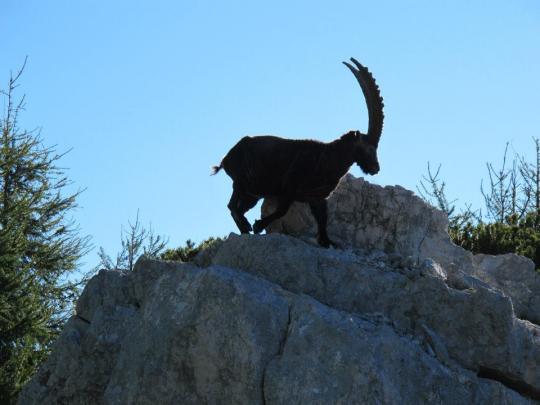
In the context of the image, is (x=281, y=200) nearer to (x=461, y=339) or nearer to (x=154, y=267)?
(x=154, y=267)

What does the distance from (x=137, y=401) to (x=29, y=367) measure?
578cm

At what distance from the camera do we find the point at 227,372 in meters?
7.83

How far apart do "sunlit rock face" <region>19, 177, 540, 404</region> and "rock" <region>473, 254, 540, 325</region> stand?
2.9 inches

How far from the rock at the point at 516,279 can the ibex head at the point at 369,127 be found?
2416 millimetres

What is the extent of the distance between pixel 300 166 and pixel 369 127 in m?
1.02

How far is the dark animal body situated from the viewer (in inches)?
423

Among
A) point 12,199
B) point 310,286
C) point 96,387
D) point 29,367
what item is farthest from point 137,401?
point 12,199

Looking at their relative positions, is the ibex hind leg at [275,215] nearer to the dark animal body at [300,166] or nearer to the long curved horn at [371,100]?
the dark animal body at [300,166]

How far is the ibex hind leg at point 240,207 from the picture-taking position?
1130cm

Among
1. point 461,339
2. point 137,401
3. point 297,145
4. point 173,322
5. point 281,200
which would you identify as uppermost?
point 297,145

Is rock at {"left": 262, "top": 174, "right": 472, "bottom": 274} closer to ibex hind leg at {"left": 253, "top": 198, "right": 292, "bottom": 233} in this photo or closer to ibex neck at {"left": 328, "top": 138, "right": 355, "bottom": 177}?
ibex hind leg at {"left": 253, "top": 198, "right": 292, "bottom": 233}

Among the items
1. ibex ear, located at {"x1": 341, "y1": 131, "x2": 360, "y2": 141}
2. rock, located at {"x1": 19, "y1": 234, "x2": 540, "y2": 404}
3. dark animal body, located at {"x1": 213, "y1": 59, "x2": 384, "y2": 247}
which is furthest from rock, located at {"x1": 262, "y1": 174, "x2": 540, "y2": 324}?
rock, located at {"x1": 19, "y1": 234, "x2": 540, "y2": 404}

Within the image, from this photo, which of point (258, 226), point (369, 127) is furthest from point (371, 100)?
point (258, 226)

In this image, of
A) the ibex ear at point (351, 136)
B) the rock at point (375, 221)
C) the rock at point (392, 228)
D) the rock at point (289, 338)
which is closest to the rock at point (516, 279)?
the rock at point (392, 228)
